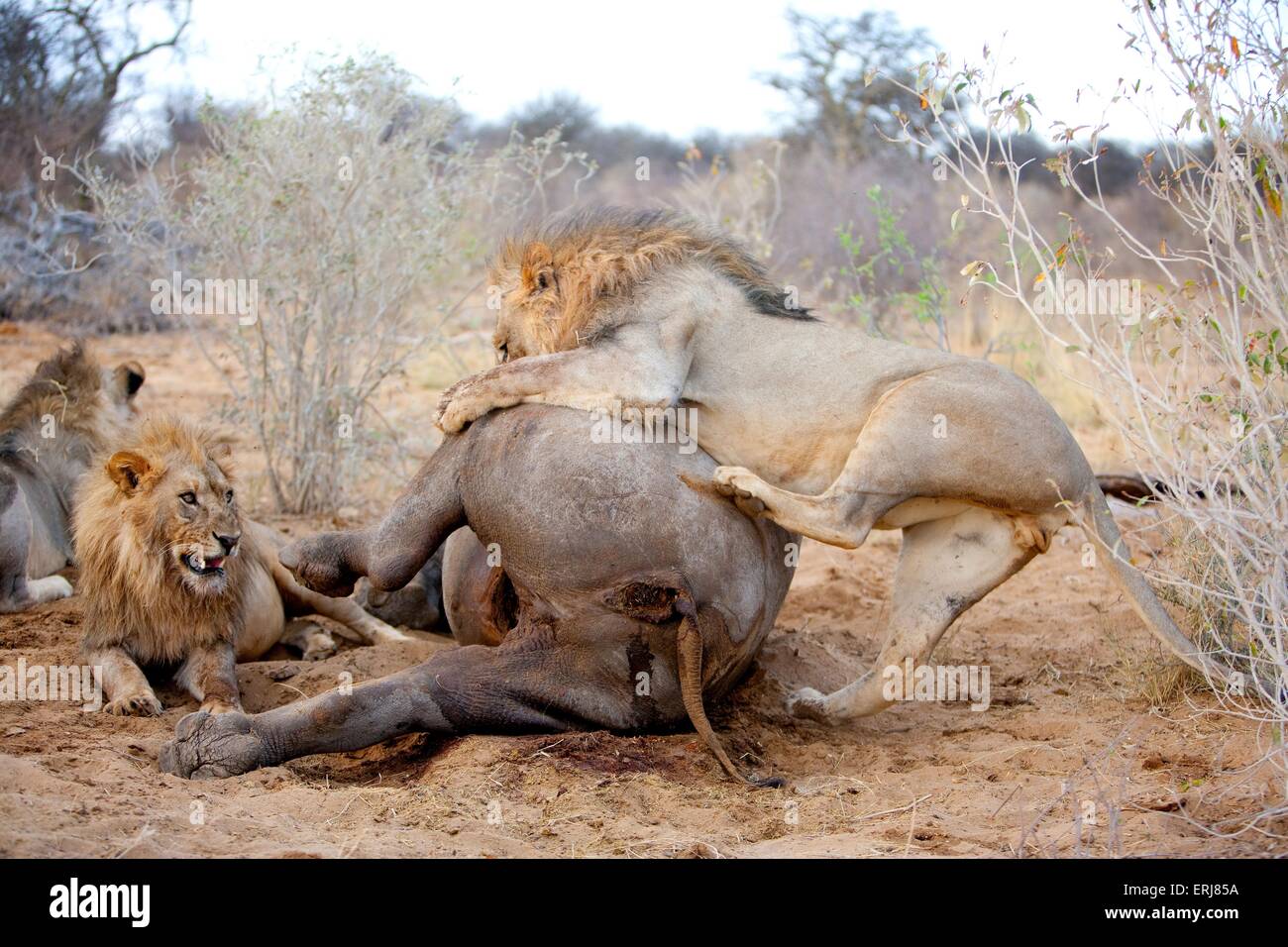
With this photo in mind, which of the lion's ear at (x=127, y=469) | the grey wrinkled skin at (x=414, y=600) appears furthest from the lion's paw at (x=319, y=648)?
the lion's ear at (x=127, y=469)

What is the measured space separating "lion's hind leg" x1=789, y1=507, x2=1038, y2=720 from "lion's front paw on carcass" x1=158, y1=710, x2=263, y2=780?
78.9 inches

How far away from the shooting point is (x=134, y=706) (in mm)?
4746

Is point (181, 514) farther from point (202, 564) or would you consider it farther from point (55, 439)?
point (55, 439)

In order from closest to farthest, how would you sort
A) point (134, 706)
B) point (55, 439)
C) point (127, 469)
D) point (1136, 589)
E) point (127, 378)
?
point (1136, 589)
point (134, 706)
point (127, 469)
point (55, 439)
point (127, 378)

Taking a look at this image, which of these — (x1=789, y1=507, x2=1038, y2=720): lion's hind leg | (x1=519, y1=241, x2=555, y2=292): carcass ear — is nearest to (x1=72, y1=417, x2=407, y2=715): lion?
(x1=519, y1=241, x2=555, y2=292): carcass ear

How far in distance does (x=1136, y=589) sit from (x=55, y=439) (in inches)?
191

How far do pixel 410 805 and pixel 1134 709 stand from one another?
103 inches

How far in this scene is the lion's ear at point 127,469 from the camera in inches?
194

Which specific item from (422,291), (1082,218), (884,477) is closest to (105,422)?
(422,291)

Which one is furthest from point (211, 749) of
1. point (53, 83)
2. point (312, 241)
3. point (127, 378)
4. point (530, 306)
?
point (53, 83)

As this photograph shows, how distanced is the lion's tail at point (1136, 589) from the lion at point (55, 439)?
4.31 m

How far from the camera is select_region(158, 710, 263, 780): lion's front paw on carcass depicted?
4020mm

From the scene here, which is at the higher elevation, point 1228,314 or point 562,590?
point 1228,314

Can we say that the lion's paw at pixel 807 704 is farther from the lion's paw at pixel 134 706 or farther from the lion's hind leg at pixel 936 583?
the lion's paw at pixel 134 706
